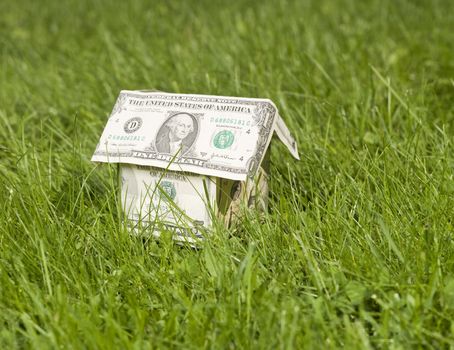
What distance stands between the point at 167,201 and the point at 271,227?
349 millimetres

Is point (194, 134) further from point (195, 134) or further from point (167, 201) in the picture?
point (167, 201)

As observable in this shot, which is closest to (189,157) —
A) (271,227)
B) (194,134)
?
(194,134)

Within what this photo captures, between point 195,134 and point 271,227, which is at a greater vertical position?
point 195,134

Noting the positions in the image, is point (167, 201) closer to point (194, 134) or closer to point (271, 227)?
point (194, 134)

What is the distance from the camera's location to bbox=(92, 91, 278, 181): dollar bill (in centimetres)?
212

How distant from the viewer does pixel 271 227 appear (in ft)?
6.90

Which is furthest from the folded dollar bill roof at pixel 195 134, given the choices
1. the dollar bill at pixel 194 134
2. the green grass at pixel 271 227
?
the green grass at pixel 271 227

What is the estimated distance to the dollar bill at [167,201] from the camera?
2145 millimetres

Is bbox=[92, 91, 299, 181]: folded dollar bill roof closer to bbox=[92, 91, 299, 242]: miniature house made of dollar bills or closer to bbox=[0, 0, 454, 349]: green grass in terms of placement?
bbox=[92, 91, 299, 242]: miniature house made of dollar bills

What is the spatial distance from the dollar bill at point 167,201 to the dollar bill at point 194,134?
0.18ft

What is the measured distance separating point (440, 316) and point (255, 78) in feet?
6.37

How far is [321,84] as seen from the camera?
3.37 meters

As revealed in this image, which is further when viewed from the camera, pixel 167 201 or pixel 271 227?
pixel 167 201

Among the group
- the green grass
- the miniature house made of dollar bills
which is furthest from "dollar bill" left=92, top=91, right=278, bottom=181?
the green grass
